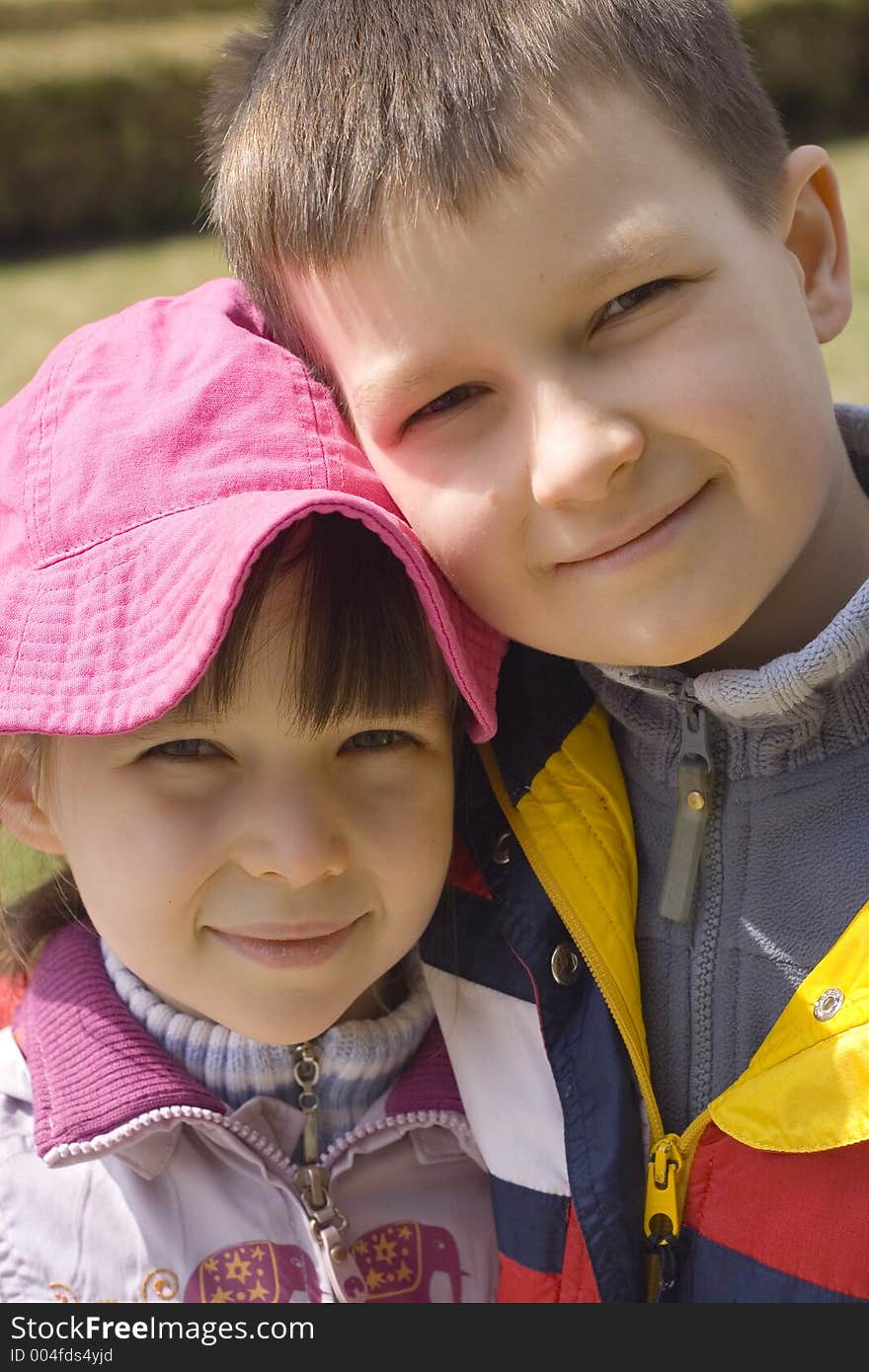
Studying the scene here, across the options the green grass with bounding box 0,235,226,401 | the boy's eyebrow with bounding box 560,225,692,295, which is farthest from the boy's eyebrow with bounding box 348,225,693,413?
the green grass with bounding box 0,235,226,401

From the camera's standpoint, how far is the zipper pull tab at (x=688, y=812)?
1.58 m

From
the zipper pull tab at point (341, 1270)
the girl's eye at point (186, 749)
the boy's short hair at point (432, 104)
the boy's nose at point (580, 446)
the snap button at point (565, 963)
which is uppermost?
the boy's short hair at point (432, 104)

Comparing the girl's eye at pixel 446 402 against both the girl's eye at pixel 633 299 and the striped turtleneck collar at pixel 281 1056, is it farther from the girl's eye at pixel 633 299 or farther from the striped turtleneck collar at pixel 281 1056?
the striped turtleneck collar at pixel 281 1056

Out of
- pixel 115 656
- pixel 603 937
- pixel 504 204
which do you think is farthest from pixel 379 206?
pixel 603 937

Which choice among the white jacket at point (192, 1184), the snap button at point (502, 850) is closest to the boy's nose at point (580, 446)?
the snap button at point (502, 850)

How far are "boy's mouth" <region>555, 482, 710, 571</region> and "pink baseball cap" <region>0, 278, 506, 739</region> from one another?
0.52 feet

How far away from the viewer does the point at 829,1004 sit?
1419 mm

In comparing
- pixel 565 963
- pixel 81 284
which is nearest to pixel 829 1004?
pixel 565 963

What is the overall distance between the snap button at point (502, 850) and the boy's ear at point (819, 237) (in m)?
0.63

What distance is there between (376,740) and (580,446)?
0.41m

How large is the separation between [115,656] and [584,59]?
70cm

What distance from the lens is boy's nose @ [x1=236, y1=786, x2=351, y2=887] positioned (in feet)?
5.01

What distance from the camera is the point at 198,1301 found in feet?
5.37

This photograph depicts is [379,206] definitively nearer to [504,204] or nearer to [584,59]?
[504,204]
